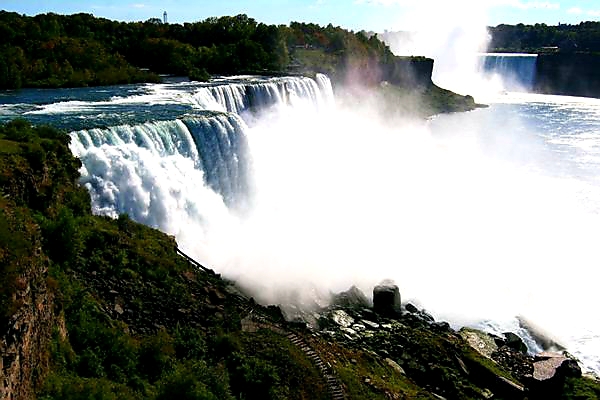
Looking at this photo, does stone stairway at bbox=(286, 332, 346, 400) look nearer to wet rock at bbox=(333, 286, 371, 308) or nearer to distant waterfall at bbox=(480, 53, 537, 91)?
wet rock at bbox=(333, 286, 371, 308)

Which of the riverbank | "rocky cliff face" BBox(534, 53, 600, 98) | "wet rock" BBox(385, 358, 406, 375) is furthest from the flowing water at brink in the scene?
"rocky cliff face" BBox(534, 53, 600, 98)

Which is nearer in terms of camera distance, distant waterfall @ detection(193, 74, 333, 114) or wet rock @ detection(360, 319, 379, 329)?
wet rock @ detection(360, 319, 379, 329)

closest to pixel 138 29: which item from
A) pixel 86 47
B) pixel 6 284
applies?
pixel 86 47

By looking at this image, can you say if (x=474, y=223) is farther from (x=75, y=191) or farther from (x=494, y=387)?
(x=75, y=191)

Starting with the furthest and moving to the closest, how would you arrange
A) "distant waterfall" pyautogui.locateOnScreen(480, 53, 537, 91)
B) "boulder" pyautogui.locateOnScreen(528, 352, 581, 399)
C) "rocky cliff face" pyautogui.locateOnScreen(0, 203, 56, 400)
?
1. "distant waterfall" pyautogui.locateOnScreen(480, 53, 537, 91)
2. "boulder" pyautogui.locateOnScreen(528, 352, 581, 399)
3. "rocky cliff face" pyautogui.locateOnScreen(0, 203, 56, 400)

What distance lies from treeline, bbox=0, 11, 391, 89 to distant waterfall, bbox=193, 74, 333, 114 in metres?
6.03

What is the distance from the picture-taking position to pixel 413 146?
41.6 metres

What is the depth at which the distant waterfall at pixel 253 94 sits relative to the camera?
1067 inches

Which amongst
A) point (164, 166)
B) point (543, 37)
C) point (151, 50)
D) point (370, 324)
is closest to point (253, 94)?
point (164, 166)

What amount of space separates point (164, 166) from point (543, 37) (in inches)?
4275

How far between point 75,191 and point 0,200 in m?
3.72

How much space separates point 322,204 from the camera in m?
24.1

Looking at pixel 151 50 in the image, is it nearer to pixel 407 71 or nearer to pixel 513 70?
pixel 407 71

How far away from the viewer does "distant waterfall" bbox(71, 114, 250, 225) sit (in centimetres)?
1495
